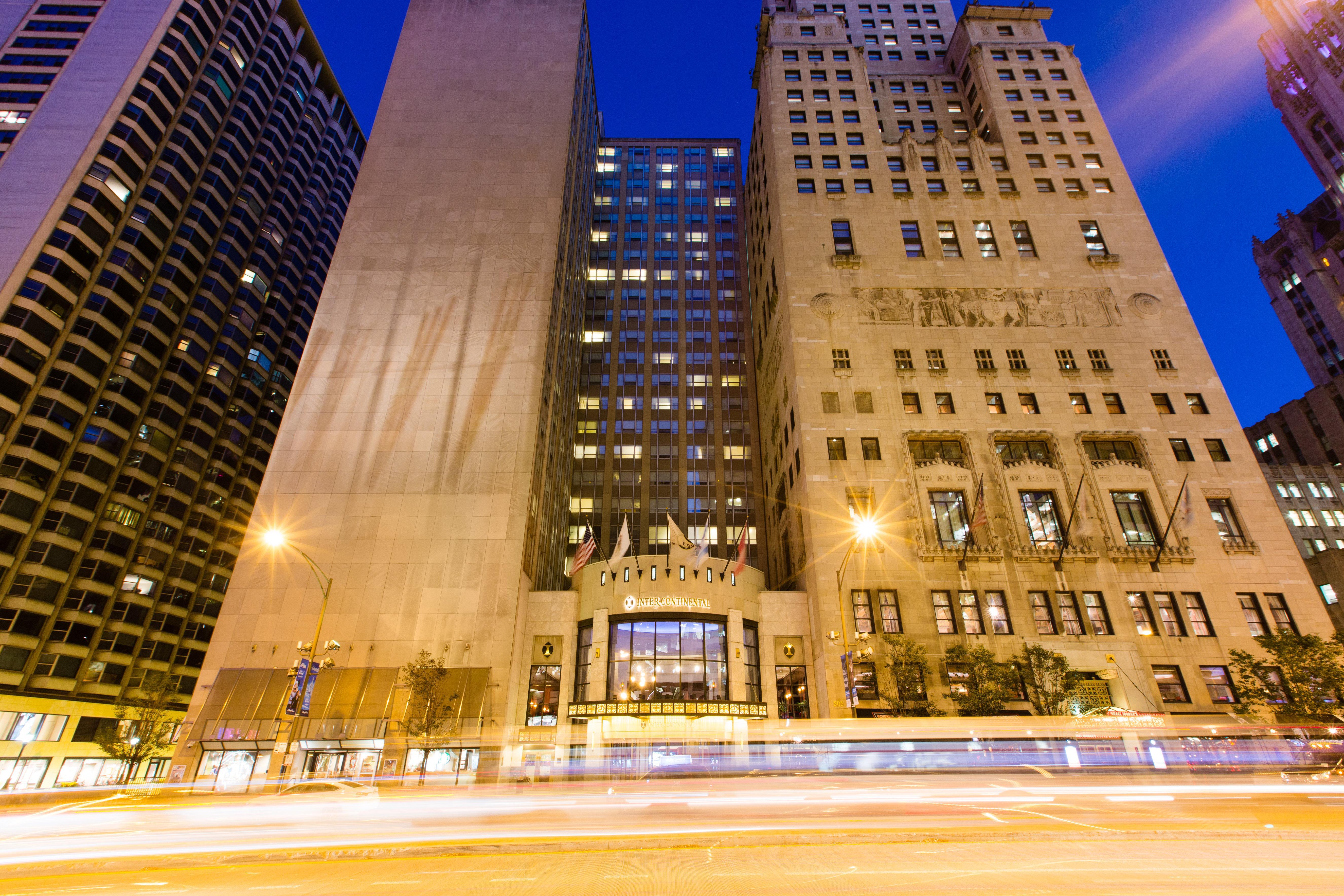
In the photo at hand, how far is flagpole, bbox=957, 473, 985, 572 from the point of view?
144ft

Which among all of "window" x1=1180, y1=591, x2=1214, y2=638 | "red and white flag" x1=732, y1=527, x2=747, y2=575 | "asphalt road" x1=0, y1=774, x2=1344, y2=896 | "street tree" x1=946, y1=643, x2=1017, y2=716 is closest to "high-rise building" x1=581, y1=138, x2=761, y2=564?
"red and white flag" x1=732, y1=527, x2=747, y2=575

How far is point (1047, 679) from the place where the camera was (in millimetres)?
41875

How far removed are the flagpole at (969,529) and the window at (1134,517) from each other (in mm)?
11264

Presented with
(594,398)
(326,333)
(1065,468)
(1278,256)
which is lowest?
(1065,468)

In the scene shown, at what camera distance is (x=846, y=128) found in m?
69.6

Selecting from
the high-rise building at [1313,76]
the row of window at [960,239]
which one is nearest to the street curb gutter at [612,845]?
the row of window at [960,239]

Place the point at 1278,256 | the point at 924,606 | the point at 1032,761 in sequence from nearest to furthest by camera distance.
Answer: the point at 1032,761, the point at 924,606, the point at 1278,256

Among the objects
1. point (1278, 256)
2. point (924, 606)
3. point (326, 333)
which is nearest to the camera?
point (924, 606)

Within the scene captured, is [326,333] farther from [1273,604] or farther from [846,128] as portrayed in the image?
[1273,604]

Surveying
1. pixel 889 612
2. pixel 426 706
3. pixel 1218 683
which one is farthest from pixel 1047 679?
pixel 426 706

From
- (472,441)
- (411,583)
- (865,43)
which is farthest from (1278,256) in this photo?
(411,583)

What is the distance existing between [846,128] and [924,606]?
179 ft

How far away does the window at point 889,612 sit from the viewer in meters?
44.9

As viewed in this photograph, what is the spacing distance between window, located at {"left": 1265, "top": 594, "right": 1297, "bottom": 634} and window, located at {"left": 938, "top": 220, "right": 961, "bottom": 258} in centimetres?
3787
